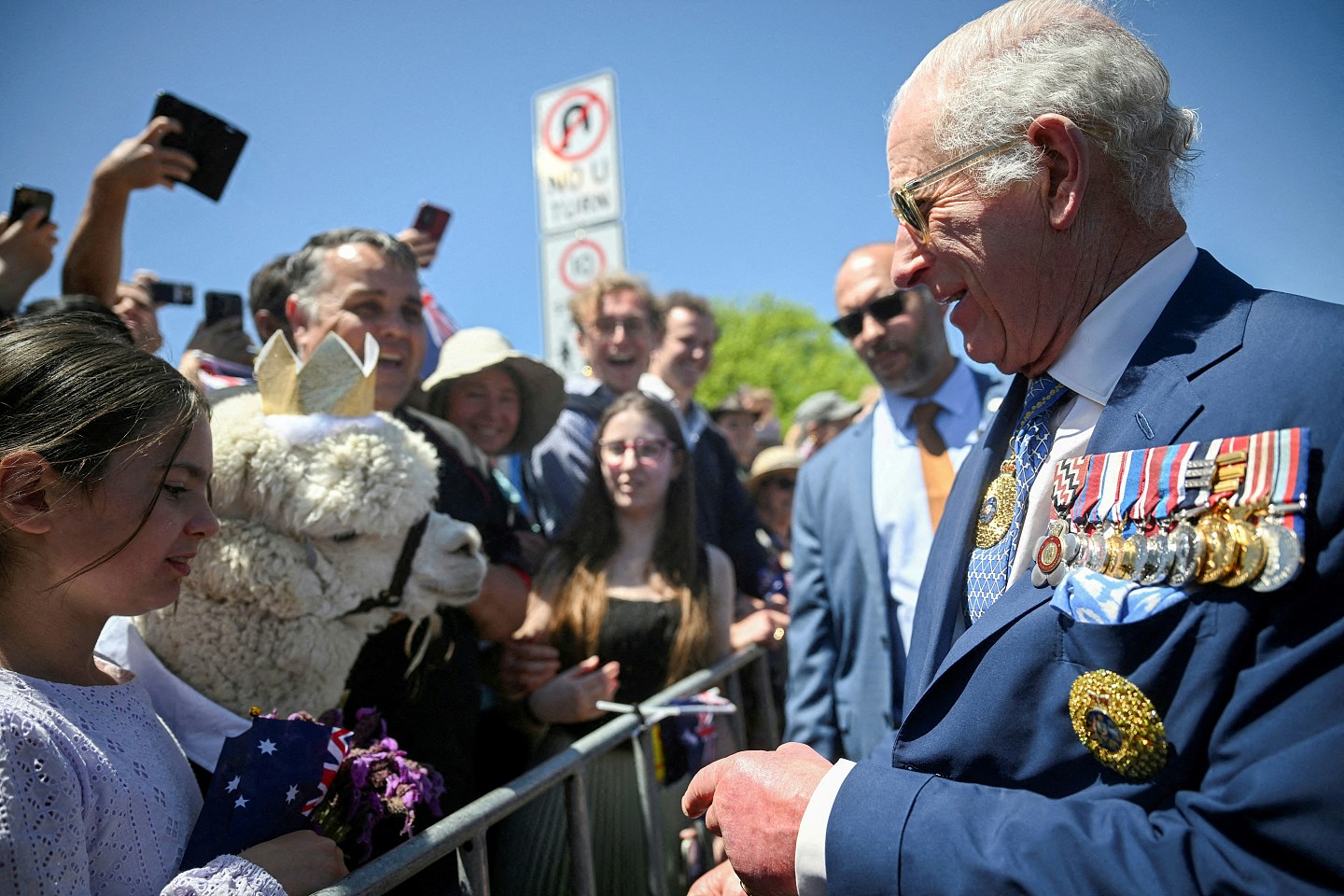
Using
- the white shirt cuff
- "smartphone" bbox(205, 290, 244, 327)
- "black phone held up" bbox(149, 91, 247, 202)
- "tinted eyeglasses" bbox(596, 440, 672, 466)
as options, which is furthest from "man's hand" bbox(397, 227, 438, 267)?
the white shirt cuff

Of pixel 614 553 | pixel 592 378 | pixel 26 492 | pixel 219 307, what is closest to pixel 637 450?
pixel 614 553

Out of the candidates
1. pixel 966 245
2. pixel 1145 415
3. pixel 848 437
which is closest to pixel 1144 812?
pixel 1145 415

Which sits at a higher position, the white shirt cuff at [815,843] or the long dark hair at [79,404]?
the long dark hair at [79,404]

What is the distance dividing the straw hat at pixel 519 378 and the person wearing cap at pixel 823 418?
13.1 ft

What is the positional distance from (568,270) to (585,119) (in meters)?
1.04

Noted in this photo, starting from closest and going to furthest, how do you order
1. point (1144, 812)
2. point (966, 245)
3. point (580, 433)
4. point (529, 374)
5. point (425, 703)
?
1. point (1144, 812)
2. point (966, 245)
3. point (425, 703)
4. point (529, 374)
5. point (580, 433)

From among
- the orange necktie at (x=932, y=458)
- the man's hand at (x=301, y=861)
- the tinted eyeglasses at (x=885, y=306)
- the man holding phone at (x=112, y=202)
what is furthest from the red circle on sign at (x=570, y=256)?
the man's hand at (x=301, y=861)

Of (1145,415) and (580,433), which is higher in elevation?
(1145,415)

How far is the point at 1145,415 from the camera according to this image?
144 centimetres

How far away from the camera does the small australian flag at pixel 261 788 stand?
5.02 ft

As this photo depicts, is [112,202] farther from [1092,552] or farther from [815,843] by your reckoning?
[1092,552]

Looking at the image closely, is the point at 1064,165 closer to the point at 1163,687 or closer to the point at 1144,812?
the point at 1163,687

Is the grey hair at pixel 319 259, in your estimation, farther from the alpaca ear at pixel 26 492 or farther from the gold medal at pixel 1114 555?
the gold medal at pixel 1114 555

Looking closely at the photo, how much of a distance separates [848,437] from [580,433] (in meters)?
1.37
